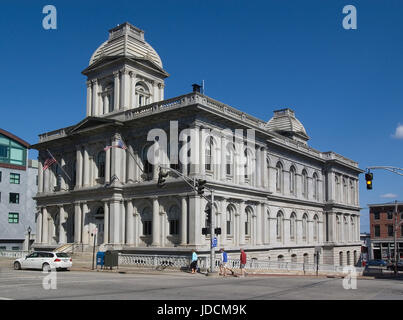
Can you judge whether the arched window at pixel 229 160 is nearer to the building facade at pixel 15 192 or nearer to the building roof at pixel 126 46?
the building roof at pixel 126 46

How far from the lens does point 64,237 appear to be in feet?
161

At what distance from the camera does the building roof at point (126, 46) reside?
48.2m

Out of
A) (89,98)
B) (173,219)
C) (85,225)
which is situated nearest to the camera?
(173,219)

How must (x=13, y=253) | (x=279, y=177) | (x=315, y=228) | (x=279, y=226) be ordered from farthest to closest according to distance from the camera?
1. (x=315, y=228)
2. (x=279, y=177)
3. (x=279, y=226)
4. (x=13, y=253)

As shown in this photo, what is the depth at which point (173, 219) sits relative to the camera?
133ft

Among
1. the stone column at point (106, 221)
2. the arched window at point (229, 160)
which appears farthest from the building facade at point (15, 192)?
the arched window at point (229, 160)

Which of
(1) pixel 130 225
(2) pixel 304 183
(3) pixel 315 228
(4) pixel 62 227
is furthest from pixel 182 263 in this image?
(3) pixel 315 228

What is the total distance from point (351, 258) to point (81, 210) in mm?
41525

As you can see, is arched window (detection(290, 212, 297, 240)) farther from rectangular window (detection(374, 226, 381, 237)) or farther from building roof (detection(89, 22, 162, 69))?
rectangular window (detection(374, 226, 381, 237))

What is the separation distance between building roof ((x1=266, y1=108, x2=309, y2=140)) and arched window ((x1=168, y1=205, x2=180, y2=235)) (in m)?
30.7

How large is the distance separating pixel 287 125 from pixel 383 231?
4120cm

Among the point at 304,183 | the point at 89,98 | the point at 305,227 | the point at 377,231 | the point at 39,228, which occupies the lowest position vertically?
the point at 377,231

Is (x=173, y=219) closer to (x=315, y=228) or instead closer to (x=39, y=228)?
(x=39, y=228)

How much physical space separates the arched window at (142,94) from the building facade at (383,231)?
2464 inches
